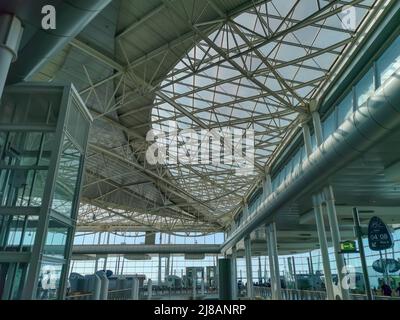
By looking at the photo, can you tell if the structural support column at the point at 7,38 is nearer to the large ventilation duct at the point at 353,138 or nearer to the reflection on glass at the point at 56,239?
the reflection on glass at the point at 56,239

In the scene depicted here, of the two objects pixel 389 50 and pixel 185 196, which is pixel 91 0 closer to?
pixel 389 50

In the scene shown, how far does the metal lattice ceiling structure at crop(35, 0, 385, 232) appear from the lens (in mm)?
13281

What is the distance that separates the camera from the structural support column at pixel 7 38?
6.18 m

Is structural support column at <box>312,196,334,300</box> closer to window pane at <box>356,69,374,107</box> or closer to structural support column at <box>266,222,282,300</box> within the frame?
window pane at <box>356,69,374,107</box>

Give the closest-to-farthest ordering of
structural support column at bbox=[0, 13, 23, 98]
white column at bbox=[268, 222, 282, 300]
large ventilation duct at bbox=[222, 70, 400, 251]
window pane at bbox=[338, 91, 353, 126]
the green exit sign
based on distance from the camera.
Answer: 1. structural support column at bbox=[0, 13, 23, 98]
2. large ventilation duct at bbox=[222, 70, 400, 251]
3. the green exit sign
4. window pane at bbox=[338, 91, 353, 126]
5. white column at bbox=[268, 222, 282, 300]

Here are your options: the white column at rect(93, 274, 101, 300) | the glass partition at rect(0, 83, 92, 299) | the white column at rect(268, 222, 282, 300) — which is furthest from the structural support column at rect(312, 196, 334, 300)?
the glass partition at rect(0, 83, 92, 299)

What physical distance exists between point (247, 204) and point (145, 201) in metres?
16.3

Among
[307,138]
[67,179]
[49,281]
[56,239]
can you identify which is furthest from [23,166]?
[307,138]

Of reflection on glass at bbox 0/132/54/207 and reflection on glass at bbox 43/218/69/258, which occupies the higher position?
reflection on glass at bbox 0/132/54/207

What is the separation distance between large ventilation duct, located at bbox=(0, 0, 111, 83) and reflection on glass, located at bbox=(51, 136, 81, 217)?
2.67 meters

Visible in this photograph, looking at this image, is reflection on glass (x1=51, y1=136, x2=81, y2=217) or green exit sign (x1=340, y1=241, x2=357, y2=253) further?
green exit sign (x1=340, y1=241, x2=357, y2=253)

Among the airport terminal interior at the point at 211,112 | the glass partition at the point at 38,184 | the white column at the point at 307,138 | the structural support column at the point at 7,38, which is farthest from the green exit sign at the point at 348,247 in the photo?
the structural support column at the point at 7,38

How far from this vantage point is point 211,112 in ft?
71.5
